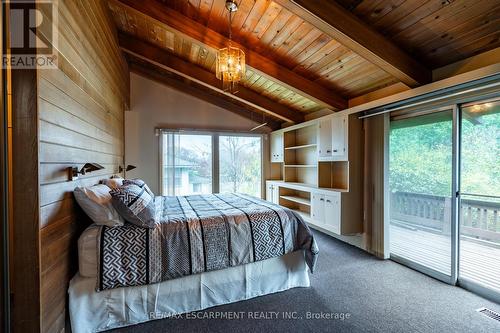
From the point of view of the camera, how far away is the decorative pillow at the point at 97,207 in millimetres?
1795

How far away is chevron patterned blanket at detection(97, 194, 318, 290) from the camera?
180 cm

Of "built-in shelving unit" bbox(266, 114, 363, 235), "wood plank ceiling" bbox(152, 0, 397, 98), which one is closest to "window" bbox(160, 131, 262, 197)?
"built-in shelving unit" bbox(266, 114, 363, 235)

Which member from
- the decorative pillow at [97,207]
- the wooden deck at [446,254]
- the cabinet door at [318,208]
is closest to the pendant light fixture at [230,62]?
the decorative pillow at [97,207]

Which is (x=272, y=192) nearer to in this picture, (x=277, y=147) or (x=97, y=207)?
(x=277, y=147)

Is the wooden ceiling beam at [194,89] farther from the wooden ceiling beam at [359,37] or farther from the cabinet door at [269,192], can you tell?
the wooden ceiling beam at [359,37]

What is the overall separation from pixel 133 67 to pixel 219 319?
15.1ft

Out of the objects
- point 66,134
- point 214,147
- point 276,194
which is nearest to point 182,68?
point 214,147

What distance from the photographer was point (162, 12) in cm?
265

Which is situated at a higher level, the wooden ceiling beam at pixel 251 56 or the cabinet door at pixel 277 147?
the wooden ceiling beam at pixel 251 56

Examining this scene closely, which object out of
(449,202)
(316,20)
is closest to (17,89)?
(316,20)

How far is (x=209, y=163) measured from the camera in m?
5.07

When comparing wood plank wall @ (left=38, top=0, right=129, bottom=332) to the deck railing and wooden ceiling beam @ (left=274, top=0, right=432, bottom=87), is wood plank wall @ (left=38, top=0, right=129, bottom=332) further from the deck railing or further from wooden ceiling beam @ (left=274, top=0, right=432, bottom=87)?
the deck railing

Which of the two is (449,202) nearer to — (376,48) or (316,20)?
(376,48)

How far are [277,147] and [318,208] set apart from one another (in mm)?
1869
